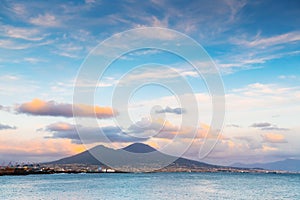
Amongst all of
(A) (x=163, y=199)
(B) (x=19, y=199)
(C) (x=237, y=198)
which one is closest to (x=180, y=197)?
(A) (x=163, y=199)

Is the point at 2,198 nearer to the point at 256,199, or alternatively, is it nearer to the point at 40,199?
the point at 40,199

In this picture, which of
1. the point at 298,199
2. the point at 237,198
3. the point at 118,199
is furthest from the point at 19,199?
the point at 298,199

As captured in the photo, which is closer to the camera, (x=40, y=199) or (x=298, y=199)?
(x=40, y=199)

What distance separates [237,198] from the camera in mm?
68750

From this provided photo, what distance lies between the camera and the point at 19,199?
6631cm

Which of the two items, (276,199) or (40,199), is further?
(276,199)

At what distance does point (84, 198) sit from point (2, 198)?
15045 mm

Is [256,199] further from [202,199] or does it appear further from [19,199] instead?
[19,199]

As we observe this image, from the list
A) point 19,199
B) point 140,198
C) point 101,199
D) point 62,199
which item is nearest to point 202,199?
point 140,198

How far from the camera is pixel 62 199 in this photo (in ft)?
212

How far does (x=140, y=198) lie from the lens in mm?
66688

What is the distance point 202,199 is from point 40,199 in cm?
2756

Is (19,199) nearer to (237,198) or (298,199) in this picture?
(237,198)

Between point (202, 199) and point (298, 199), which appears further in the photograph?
point (298, 199)
